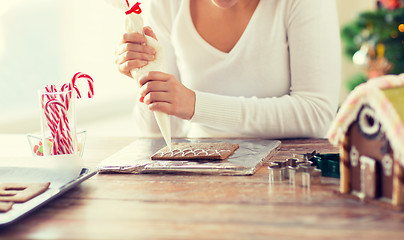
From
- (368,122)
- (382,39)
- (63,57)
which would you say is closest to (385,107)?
(368,122)

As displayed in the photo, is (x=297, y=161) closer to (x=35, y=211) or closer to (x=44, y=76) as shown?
(x=35, y=211)

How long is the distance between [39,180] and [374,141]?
2.17 ft

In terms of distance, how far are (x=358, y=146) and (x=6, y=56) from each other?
3352 mm

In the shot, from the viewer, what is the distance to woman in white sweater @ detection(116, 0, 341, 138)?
151 centimetres

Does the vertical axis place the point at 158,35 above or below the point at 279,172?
above

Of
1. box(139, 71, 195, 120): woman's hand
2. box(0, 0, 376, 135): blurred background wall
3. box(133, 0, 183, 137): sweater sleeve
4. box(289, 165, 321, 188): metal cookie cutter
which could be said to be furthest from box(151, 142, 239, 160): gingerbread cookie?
box(0, 0, 376, 135): blurred background wall

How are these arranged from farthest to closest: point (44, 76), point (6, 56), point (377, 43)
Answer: point (44, 76) < point (6, 56) < point (377, 43)

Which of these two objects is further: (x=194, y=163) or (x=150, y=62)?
(x=150, y=62)

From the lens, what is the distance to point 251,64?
1696mm

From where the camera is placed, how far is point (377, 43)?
9.16 feet

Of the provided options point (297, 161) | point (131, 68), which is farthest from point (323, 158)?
point (131, 68)

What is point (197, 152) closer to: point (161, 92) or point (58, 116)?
point (161, 92)

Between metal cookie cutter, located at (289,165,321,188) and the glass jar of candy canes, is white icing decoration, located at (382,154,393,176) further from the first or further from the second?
the glass jar of candy canes

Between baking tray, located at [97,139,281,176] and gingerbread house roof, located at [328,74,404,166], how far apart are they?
27 centimetres
